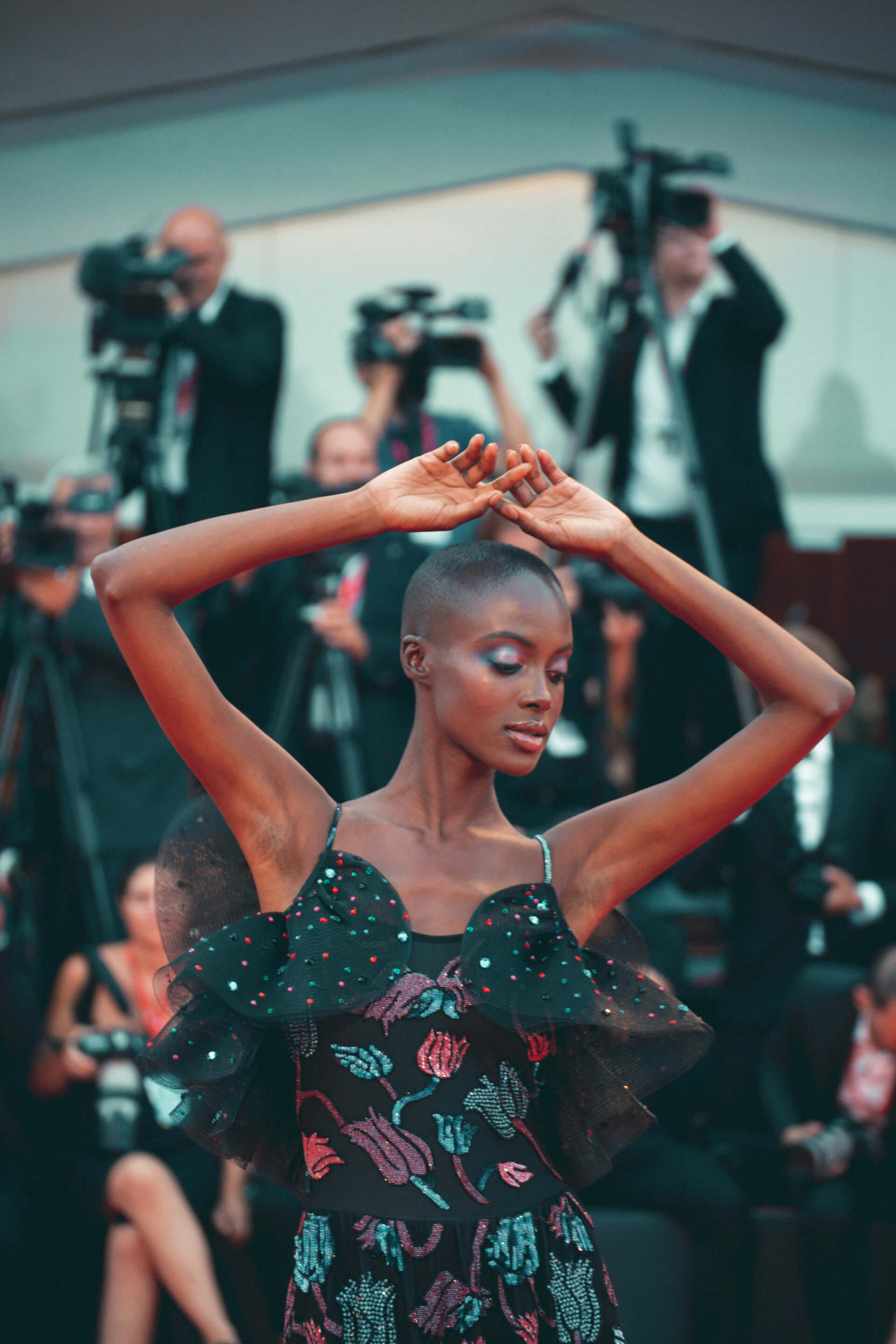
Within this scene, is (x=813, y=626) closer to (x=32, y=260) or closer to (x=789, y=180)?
(x=789, y=180)

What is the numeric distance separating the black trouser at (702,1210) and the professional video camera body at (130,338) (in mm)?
1793

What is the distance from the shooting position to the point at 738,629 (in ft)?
4.20

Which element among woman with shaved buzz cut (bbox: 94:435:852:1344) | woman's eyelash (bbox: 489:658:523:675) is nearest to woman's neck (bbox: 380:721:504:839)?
woman with shaved buzz cut (bbox: 94:435:852:1344)

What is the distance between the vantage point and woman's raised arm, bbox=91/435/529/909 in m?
1.21

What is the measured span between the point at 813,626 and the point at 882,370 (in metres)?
1.21

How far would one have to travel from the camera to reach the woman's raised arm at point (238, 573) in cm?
121

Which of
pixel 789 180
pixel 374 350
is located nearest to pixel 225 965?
pixel 374 350

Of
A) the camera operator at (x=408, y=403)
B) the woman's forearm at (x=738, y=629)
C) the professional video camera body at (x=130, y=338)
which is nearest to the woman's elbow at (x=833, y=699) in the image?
the woman's forearm at (x=738, y=629)

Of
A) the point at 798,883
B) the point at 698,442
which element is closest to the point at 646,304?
the point at 698,442

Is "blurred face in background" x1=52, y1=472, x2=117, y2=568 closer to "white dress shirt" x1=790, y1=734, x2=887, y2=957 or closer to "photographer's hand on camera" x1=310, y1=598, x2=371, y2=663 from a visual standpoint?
"photographer's hand on camera" x1=310, y1=598, x2=371, y2=663

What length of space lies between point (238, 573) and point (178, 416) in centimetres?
229

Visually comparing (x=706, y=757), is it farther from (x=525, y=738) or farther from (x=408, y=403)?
(x=408, y=403)

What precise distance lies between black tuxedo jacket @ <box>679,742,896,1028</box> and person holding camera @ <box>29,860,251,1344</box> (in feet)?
3.74

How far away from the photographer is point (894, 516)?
5250mm
